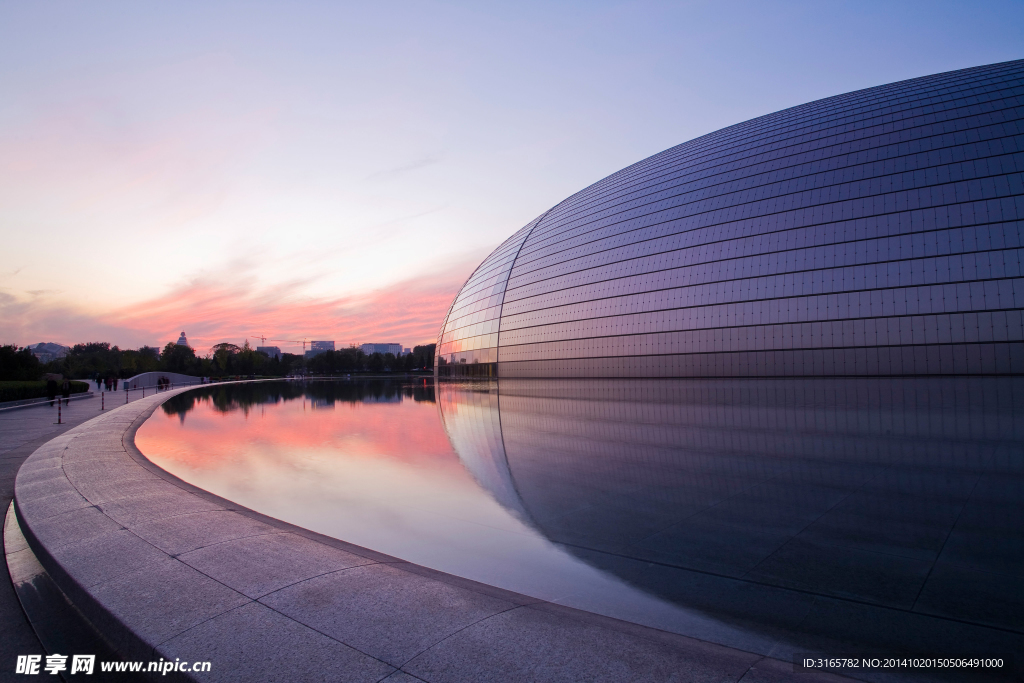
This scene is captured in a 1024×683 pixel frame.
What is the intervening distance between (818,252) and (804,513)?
76.5ft

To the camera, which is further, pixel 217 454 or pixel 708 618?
pixel 217 454

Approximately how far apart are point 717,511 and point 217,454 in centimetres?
961

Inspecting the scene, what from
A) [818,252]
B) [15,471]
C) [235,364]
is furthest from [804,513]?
[235,364]

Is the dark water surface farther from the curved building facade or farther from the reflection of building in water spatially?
the curved building facade

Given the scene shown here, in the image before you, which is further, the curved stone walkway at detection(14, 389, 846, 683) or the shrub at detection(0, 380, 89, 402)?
the shrub at detection(0, 380, 89, 402)

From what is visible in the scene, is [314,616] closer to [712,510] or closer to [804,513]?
[712,510]

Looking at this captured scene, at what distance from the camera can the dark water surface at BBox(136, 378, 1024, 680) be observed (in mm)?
3664

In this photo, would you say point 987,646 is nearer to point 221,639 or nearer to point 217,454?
point 221,639

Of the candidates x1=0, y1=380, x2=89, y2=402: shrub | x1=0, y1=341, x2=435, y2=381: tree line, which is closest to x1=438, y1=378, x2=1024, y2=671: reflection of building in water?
x1=0, y1=380, x2=89, y2=402: shrub

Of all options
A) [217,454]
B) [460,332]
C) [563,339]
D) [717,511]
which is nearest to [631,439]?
[717,511]

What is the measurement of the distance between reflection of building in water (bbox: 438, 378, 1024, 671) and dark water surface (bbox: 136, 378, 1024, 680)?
23 mm

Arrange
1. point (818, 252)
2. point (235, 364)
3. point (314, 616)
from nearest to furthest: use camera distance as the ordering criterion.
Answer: point (314, 616) → point (818, 252) → point (235, 364)

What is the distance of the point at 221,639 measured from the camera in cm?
304

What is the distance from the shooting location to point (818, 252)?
2531 centimetres
